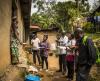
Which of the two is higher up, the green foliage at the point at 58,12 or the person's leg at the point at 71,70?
the green foliage at the point at 58,12

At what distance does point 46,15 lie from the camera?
2386 inches

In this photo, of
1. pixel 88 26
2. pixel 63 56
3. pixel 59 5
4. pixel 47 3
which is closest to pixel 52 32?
pixel 88 26

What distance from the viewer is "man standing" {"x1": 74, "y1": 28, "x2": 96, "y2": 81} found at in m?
7.84

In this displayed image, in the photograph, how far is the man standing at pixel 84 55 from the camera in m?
7.84

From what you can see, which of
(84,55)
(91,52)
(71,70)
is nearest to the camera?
(91,52)

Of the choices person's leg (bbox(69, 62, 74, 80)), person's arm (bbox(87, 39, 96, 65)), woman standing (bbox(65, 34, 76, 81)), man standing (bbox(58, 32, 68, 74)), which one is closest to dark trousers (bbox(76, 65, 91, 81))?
person's arm (bbox(87, 39, 96, 65))

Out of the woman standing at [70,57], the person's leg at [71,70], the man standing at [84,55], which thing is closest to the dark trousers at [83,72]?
the man standing at [84,55]

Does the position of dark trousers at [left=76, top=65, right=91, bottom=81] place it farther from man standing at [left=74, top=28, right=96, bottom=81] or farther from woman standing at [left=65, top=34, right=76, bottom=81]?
woman standing at [left=65, top=34, right=76, bottom=81]

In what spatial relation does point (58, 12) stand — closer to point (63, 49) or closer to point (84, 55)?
point (63, 49)

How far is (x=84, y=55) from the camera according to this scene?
316 inches

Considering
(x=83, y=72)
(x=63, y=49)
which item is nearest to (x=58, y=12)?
(x=63, y=49)

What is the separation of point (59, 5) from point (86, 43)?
4492 cm

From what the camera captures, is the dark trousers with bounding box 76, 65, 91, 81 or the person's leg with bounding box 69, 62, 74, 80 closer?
the dark trousers with bounding box 76, 65, 91, 81

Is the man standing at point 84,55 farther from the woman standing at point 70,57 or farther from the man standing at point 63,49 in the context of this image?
the man standing at point 63,49
